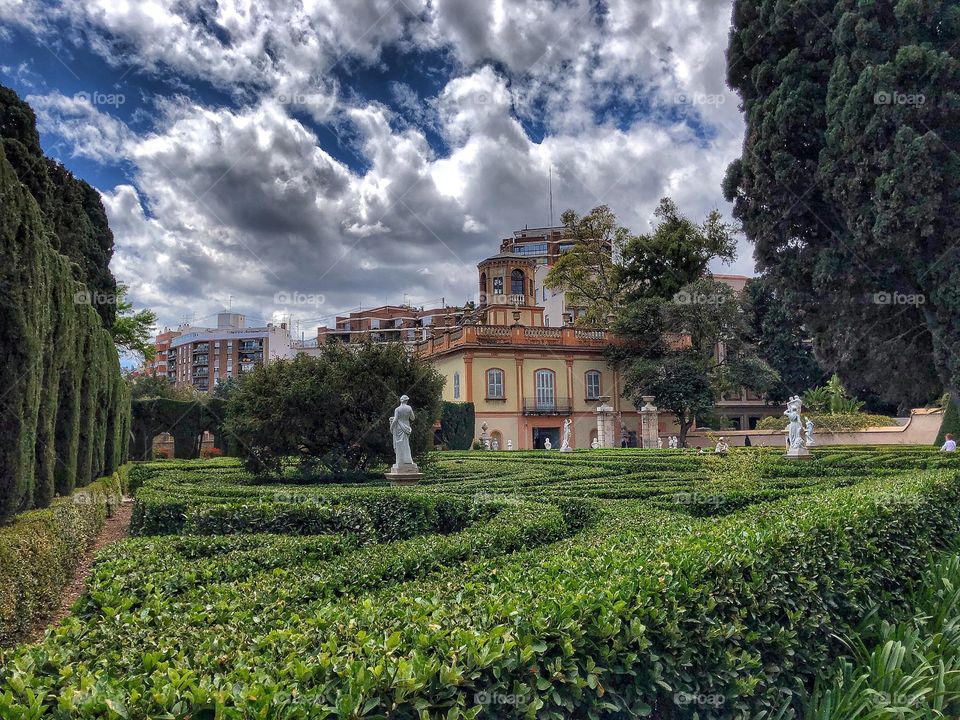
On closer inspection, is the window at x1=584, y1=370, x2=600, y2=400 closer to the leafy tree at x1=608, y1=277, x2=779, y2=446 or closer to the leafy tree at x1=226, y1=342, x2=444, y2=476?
the leafy tree at x1=608, y1=277, x2=779, y2=446

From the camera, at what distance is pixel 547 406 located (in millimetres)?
36625

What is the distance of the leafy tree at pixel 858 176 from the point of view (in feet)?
43.7

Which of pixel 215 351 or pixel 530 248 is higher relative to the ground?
pixel 530 248

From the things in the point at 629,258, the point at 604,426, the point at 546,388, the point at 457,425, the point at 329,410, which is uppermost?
the point at 629,258

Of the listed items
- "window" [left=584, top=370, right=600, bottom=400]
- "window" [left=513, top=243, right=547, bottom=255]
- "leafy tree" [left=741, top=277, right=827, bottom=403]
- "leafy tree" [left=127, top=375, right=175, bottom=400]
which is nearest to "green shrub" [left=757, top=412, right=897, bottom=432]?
"leafy tree" [left=741, top=277, right=827, bottom=403]

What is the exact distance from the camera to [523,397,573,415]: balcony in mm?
36281

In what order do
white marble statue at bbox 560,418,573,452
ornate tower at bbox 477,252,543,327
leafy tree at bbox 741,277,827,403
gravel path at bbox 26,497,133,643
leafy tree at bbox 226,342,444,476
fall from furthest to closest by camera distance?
ornate tower at bbox 477,252,543,327, leafy tree at bbox 741,277,827,403, white marble statue at bbox 560,418,573,452, leafy tree at bbox 226,342,444,476, gravel path at bbox 26,497,133,643

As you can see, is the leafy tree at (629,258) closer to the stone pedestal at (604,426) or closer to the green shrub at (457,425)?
the stone pedestal at (604,426)

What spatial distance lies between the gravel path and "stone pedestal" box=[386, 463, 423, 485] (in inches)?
161

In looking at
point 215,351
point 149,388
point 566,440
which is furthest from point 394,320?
point 566,440

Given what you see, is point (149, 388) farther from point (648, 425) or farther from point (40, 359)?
point (40, 359)

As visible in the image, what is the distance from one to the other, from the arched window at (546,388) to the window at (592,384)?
6.73 ft

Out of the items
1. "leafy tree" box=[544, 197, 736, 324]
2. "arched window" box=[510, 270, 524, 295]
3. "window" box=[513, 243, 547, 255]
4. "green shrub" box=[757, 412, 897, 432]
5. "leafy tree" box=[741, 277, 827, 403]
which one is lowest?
"green shrub" box=[757, 412, 897, 432]

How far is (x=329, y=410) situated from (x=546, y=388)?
24.8 m
